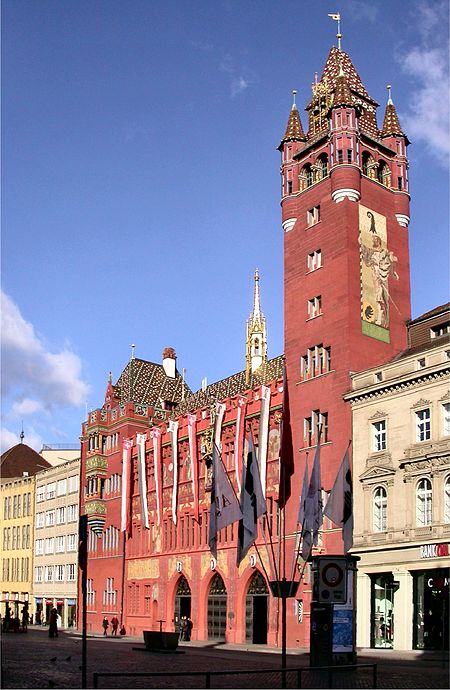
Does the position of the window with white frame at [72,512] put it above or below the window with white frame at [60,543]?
above

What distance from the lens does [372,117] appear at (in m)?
64.5

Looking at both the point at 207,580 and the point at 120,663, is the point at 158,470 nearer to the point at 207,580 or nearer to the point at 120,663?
the point at 207,580

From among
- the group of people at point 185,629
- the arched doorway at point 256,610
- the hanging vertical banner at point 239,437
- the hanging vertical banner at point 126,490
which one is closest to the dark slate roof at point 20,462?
the hanging vertical banner at point 126,490

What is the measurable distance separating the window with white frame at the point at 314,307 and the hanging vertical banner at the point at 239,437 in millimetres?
8472

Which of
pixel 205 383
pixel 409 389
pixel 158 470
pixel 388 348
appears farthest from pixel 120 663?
pixel 205 383

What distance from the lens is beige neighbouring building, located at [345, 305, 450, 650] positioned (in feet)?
151

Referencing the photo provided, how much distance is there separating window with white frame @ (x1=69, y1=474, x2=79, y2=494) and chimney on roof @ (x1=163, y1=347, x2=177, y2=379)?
14.0 meters

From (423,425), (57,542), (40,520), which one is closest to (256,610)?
(423,425)

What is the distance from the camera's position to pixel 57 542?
327ft

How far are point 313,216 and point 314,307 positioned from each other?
6285 millimetres

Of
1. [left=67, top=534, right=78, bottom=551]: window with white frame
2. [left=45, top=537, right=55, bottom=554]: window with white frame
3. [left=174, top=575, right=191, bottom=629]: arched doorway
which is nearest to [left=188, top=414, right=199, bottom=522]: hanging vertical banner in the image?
[left=174, top=575, right=191, bottom=629]: arched doorway

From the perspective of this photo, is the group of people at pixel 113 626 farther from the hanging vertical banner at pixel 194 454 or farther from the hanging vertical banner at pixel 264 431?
the hanging vertical banner at pixel 264 431

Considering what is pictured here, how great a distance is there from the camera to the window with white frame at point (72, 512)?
94150mm

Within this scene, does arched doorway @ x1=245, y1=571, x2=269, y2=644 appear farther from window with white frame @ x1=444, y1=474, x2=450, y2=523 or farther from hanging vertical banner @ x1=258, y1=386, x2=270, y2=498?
window with white frame @ x1=444, y1=474, x2=450, y2=523
